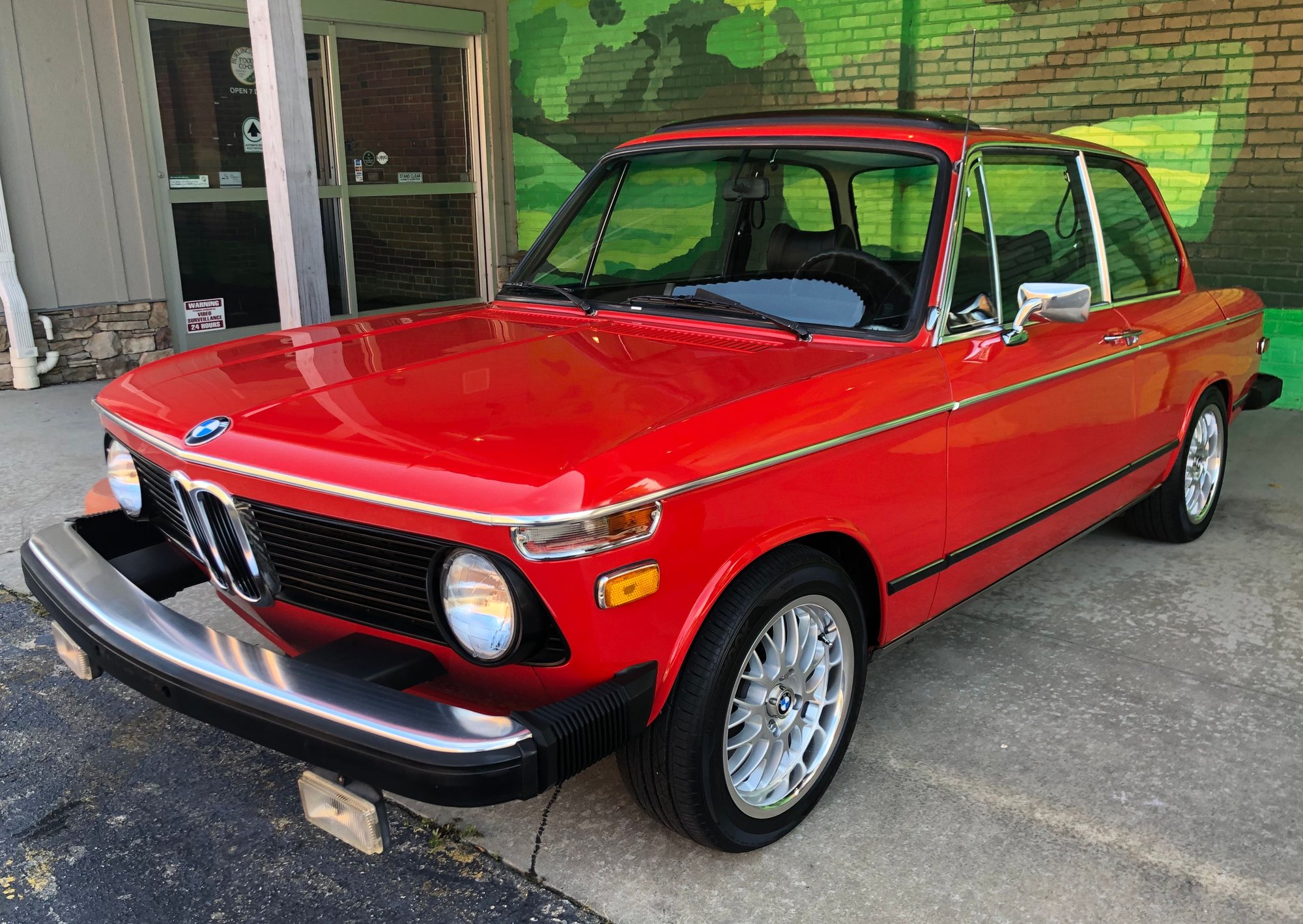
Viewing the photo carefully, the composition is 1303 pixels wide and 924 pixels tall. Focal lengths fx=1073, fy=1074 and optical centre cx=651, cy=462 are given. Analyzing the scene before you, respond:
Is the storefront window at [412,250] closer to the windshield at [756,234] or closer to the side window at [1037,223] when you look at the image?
the windshield at [756,234]

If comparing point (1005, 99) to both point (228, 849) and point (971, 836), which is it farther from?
point (228, 849)

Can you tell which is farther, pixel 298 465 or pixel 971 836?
pixel 971 836

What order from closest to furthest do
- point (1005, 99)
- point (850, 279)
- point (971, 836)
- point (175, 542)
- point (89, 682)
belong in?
point (971, 836), point (175, 542), point (850, 279), point (89, 682), point (1005, 99)

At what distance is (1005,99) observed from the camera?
7797mm

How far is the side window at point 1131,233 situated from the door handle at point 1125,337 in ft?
0.50

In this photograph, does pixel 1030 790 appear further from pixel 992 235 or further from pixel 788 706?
pixel 992 235

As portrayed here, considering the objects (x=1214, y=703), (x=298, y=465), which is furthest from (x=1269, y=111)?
(x=298, y=465)

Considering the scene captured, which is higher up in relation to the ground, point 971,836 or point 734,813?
point 734,813

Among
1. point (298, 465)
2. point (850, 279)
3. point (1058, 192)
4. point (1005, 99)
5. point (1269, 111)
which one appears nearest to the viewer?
point (298, 465)

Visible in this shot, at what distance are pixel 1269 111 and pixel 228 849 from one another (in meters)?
7.34

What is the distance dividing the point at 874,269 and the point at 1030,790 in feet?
5.12

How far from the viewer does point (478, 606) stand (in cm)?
216

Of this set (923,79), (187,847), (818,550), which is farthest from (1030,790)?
(923,79)

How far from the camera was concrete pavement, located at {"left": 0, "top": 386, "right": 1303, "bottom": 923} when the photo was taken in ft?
8.23
